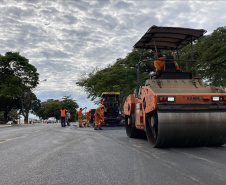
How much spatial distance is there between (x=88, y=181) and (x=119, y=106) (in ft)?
62.6

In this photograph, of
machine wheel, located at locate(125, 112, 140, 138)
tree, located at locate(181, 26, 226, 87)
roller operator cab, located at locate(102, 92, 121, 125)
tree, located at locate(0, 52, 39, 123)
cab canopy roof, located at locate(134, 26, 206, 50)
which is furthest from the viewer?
tree, located at locate(0, 52, 39, 123)

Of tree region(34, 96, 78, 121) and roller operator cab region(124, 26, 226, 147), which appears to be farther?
tree region(34, 96, 78, 121)

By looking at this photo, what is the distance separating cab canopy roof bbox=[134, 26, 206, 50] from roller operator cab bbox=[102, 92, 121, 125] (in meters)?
13.0

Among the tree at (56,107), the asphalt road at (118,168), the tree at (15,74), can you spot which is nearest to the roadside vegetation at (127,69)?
the tree at (15,74)

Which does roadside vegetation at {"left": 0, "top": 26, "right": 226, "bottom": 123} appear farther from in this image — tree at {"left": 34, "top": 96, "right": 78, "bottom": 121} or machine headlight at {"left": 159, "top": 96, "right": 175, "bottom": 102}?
tree at {"left": 34, "top": 96, "right": 78, "bottom": 121}

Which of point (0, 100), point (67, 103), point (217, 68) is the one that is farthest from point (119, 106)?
point (67, 103)

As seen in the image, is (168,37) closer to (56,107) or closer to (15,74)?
(15,74)

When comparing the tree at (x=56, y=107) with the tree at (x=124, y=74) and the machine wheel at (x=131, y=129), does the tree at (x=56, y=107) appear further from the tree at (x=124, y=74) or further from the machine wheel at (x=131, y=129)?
the machine wheel at (x=131, y=129)

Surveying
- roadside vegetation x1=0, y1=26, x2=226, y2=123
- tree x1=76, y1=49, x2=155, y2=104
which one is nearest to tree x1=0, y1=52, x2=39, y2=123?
roadside vegetation x1=0, y1=26, x2=226, y2=123

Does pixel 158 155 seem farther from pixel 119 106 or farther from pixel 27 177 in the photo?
pixel 119 106

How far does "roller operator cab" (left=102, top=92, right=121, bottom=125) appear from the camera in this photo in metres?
21.7

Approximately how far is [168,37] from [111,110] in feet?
45.6

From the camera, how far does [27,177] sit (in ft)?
12.7

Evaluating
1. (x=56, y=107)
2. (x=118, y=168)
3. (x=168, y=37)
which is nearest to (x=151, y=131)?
(x=118, y=168)
